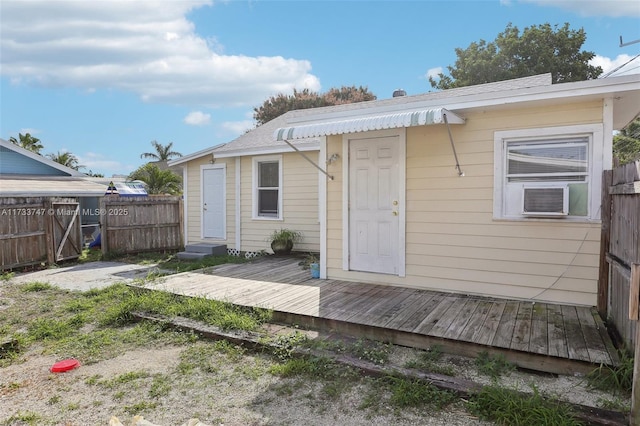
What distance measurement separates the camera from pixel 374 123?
15.3 feet

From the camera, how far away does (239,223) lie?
9445 mm

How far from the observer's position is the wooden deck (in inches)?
121

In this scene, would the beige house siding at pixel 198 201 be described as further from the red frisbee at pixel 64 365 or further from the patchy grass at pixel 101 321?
the red frisbee at pixel 64 365

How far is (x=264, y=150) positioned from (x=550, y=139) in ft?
19.7

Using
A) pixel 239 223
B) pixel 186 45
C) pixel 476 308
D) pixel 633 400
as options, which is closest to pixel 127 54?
pixel 186 45

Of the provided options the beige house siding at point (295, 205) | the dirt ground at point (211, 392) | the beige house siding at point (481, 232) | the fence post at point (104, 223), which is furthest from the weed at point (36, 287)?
the beige house siding at point (481, 232)

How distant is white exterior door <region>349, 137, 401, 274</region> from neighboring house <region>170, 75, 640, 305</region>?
0.05ft

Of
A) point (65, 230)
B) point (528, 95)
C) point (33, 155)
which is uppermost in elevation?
point (33, 155)

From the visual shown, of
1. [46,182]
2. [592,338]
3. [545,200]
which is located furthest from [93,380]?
[46,182]

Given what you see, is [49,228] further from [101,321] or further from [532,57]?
[532,57]

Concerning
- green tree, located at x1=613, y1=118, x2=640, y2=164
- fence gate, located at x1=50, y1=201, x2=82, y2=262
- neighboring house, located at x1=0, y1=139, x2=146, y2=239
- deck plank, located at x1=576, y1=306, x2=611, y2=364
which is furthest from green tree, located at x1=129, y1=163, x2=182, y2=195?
green tree, located at x1=613, y1=118, x2=640, y2=164

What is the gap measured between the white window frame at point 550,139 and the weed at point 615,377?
1.83m

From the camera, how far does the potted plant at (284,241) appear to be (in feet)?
27.4

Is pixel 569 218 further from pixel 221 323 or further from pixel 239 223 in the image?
pixel 239 223
